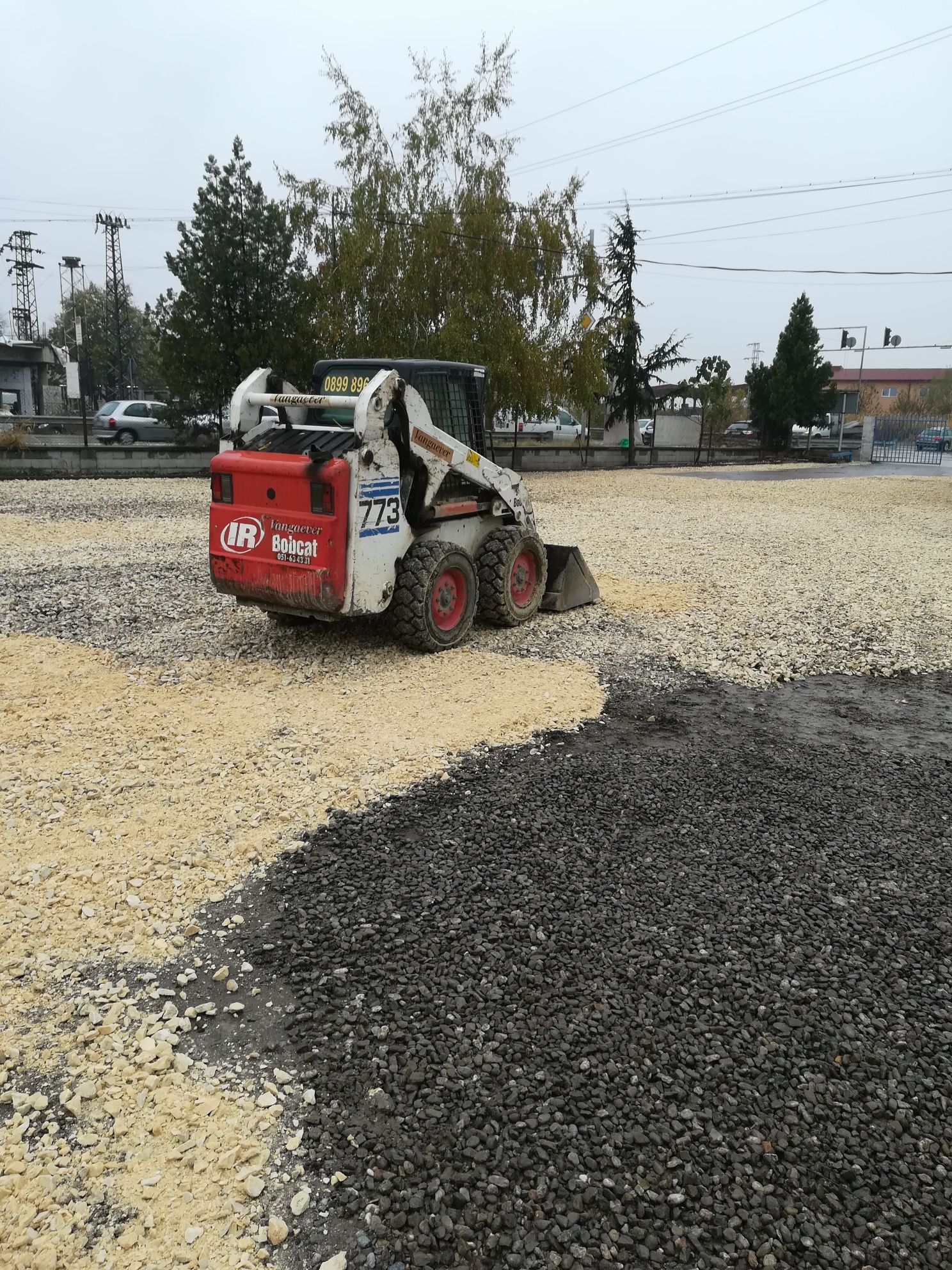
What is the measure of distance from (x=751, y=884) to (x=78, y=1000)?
2.72 meters

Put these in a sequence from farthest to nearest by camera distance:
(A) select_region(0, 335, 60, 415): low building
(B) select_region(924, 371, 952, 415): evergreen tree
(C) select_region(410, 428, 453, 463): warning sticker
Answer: (B) select_region(924, 371, 952, 415): evergreen tree
(A) select_region(0, 335, 60, 415): low building
(C) select_region(410, 428, 453, 463): warning sticker

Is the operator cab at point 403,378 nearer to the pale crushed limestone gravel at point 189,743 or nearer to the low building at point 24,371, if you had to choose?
the pale crushed limestone gravel at point 189,743

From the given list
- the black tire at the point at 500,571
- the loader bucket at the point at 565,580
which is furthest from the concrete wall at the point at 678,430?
the black tire at the point at 500,571

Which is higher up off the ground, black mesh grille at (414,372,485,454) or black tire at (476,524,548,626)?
black mesh grille at (414,372,485,454)

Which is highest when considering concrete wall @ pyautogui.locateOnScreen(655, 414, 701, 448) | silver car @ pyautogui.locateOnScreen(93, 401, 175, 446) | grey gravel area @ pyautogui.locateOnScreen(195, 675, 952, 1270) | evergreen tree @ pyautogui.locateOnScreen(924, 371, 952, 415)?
evergreen tree @ pyautogui.locateOnScreen(924, 371, 952, 415)

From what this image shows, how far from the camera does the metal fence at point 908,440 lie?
42.8 m

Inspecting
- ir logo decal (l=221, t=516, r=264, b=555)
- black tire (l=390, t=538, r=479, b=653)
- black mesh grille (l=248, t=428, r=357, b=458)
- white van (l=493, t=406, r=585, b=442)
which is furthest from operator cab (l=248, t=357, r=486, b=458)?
white van (l=493, t=406, r=585, b=442)

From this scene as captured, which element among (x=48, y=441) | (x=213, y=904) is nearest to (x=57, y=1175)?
(x=213, y=904)

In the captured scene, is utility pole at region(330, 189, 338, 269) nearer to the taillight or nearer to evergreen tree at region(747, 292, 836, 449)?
the taillight

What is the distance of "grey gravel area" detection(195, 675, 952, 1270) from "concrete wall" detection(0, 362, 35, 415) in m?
41.6

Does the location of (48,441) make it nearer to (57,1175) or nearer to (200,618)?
(200,618)

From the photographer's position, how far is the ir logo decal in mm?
7176

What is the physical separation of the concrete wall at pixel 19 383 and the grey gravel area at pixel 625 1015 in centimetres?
4156

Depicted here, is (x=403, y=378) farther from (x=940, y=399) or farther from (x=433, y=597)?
(x=940, y=399)
